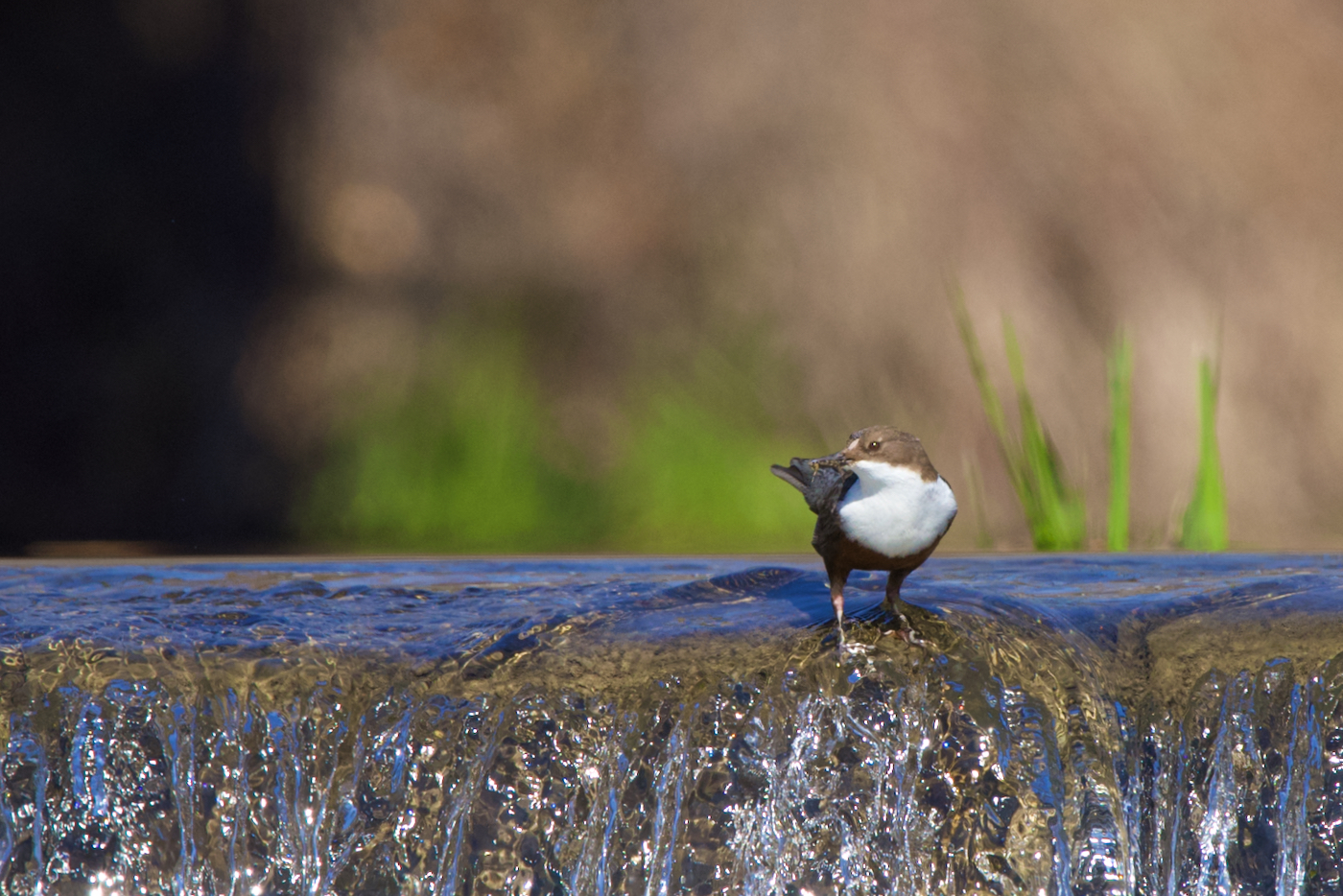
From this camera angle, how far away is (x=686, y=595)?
289 cm

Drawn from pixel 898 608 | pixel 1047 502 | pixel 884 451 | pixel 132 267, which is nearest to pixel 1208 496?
pixel 1047 502

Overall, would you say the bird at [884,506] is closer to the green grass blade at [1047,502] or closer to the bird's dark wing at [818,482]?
the bird's dark wing at [818,482]

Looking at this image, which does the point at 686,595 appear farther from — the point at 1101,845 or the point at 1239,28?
the point at 1239,28

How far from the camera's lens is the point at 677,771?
232 centimetres

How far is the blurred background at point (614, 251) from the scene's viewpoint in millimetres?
7738

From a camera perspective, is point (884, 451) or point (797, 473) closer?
point (884, 451)

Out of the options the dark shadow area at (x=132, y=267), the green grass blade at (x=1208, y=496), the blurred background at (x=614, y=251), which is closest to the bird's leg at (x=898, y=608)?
the green grass blade at (x=1208, y=496)

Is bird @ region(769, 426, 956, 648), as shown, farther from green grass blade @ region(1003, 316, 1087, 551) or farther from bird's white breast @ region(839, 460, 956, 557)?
green grass blade @ region(1003, 316, 1087, 551)

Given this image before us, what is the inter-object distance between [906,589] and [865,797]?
642mm

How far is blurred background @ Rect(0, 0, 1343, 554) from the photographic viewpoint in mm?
7738

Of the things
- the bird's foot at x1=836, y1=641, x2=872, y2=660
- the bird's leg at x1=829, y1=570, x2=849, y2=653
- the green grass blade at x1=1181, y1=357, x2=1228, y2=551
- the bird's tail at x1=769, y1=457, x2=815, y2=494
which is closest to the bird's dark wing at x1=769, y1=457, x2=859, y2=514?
the bird's tail at x1=769, y1=457, x2=815, y2=494

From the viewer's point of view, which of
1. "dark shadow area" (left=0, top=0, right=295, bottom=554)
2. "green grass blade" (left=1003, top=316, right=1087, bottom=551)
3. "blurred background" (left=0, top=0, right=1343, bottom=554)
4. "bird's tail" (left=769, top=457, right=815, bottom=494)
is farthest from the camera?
"dark shadow area" (left=0, top=0, right=295, bottom=554)

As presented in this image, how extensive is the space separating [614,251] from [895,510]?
6651mm

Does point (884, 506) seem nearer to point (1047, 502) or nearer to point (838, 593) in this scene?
point (838, 593)
